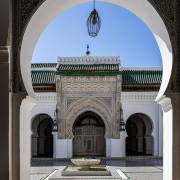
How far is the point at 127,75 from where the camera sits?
1481cm

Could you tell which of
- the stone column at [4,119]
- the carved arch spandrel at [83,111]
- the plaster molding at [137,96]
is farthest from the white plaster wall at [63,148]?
the stone column at [4,119]

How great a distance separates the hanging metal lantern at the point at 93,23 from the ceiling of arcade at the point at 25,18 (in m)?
1.29

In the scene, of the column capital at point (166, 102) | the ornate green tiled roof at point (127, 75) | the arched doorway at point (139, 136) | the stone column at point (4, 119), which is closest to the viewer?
the stone column at point (4, 119)

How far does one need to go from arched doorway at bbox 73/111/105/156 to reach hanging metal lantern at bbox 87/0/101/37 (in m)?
9.20

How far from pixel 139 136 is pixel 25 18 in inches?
464

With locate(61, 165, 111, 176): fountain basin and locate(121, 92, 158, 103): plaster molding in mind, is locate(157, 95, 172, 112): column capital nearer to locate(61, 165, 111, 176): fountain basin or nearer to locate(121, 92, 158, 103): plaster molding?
locate(61, 165, 111, 176): fountain basin

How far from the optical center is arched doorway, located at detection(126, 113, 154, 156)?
47.9 ft

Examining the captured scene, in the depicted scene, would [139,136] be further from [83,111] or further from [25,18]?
[25,18]

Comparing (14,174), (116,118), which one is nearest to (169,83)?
(14,174)

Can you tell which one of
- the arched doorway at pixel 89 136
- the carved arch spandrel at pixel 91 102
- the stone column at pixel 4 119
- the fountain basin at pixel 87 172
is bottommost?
the fountain basin at pixel 87 172

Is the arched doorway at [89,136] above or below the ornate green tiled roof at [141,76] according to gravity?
below

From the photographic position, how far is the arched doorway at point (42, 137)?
14.6 m

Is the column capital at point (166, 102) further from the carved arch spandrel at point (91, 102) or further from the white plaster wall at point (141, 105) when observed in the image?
the white plaster wall at point (141, 105)

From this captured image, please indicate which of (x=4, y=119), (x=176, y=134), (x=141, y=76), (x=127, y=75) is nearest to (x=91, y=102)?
(x=127, y=75)
